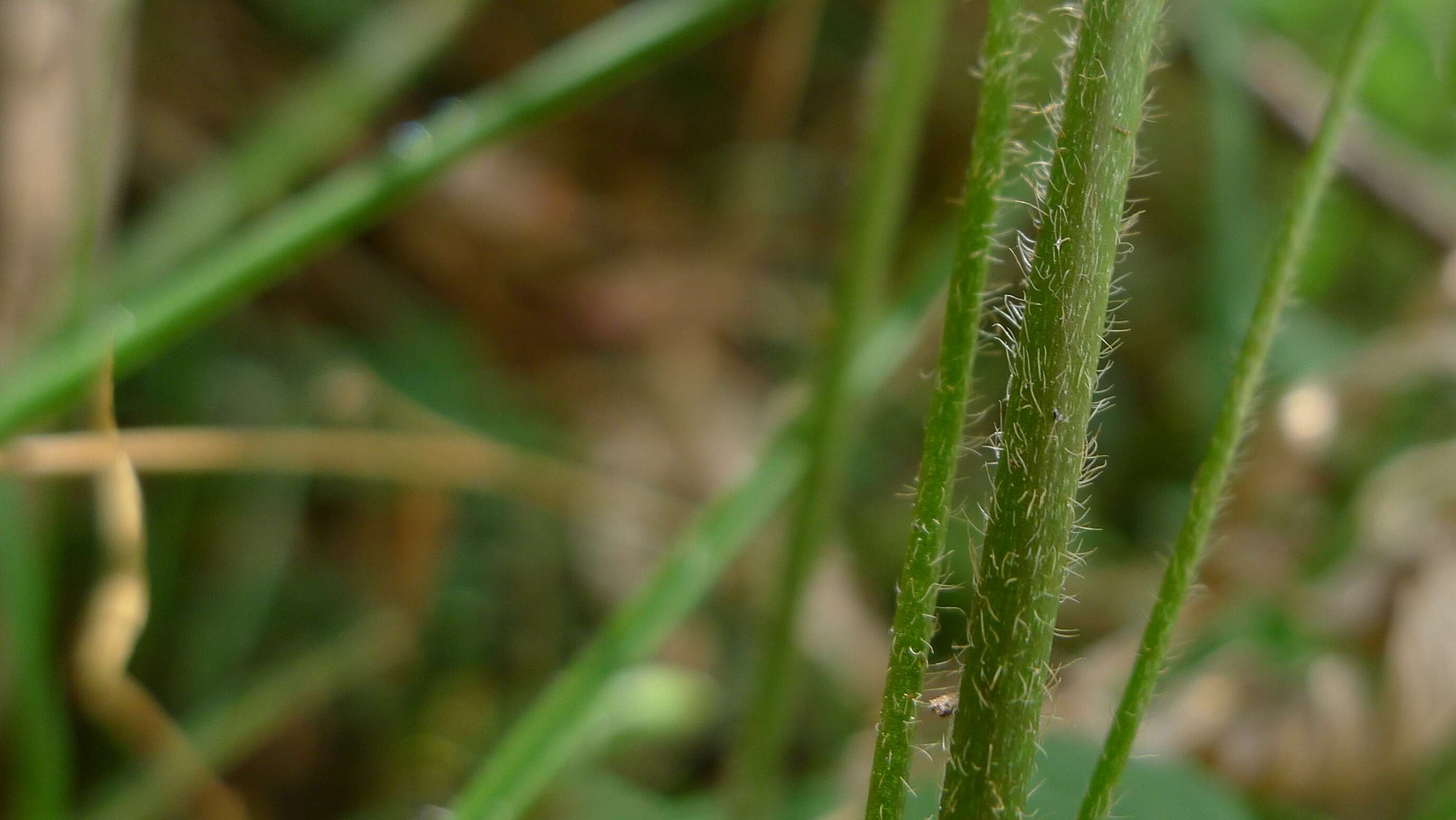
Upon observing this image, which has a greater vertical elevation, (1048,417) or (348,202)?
(348,202)

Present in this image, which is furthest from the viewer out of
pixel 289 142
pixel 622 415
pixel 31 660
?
pixel 622 415

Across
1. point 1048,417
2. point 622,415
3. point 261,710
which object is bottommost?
point 1048,417

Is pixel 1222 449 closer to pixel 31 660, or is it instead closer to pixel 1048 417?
pixel 1048 417

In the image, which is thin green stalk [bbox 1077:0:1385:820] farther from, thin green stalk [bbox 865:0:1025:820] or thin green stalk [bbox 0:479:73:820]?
thin green stalk [bbox 0:479:73:820]

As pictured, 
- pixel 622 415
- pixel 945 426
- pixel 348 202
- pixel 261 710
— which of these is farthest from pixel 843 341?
pixel 622 415

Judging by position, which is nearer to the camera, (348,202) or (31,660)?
(348,202)

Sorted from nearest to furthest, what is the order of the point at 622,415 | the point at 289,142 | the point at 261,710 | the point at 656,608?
the point at 656,608, the point at 261,710, the point at 289,142, the point at 622,415

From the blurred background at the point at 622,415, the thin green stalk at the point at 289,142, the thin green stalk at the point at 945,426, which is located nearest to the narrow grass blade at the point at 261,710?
the blurred background at the point at 622,415
